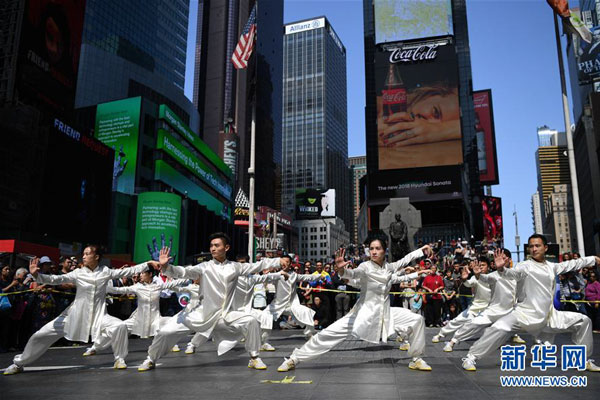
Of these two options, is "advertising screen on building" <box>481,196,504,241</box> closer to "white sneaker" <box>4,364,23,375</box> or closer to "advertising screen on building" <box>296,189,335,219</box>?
"advertising screen on building" <box>296,189,335,219</box>

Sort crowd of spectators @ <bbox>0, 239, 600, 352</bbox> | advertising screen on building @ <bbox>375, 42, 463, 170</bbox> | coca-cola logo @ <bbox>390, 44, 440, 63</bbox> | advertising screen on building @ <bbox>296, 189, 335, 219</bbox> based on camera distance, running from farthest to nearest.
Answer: advertising screen on building @ <bbox>296, 189, 335, 219</bbox> → coca-cola logo @ <bbox>390, 44, 440, 63</bbox> → advertising screen on building @ <bbox>375, 42, 463, 170</bbox> → crowd of spectators @ <bbox>0, 239, 600, 352</bbox>

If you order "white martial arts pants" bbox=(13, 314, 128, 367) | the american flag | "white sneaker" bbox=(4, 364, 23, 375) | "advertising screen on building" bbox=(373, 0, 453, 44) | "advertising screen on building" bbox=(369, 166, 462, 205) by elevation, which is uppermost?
"advertising screen on building" bbox=(373, 0, 453, 44)

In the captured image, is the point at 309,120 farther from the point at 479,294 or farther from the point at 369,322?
the point at 369,322

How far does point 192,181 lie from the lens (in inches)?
2643

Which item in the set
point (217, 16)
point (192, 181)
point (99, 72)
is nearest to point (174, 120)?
point (192, 181)

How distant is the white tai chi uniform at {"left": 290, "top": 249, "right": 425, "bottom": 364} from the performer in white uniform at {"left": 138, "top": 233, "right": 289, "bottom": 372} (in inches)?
31.1

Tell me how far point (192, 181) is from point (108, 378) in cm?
6234

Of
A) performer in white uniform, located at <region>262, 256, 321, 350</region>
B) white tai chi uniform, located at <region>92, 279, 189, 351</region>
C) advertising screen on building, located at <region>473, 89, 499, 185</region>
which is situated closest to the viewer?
white tai chi uniform, located at <region>92, 279, 189, 351</region>

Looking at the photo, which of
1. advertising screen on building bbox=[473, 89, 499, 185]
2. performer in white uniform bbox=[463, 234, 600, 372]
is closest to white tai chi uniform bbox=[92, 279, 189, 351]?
performer in white uniform bbox=[463, 234, 600, 372]

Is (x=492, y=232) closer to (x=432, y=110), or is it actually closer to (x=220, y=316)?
(x=432, y=110)

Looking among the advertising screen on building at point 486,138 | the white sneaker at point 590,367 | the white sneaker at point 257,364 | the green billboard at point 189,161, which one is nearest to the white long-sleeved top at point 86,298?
the white sneaker at point 257,364

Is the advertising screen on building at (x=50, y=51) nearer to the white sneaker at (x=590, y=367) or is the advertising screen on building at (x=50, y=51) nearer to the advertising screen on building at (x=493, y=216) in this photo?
the white sneaker at (x=590, y=367)

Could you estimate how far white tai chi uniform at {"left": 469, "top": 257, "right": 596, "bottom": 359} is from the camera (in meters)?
6.48

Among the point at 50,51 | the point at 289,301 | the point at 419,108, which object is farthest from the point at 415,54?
the point at 289,301
